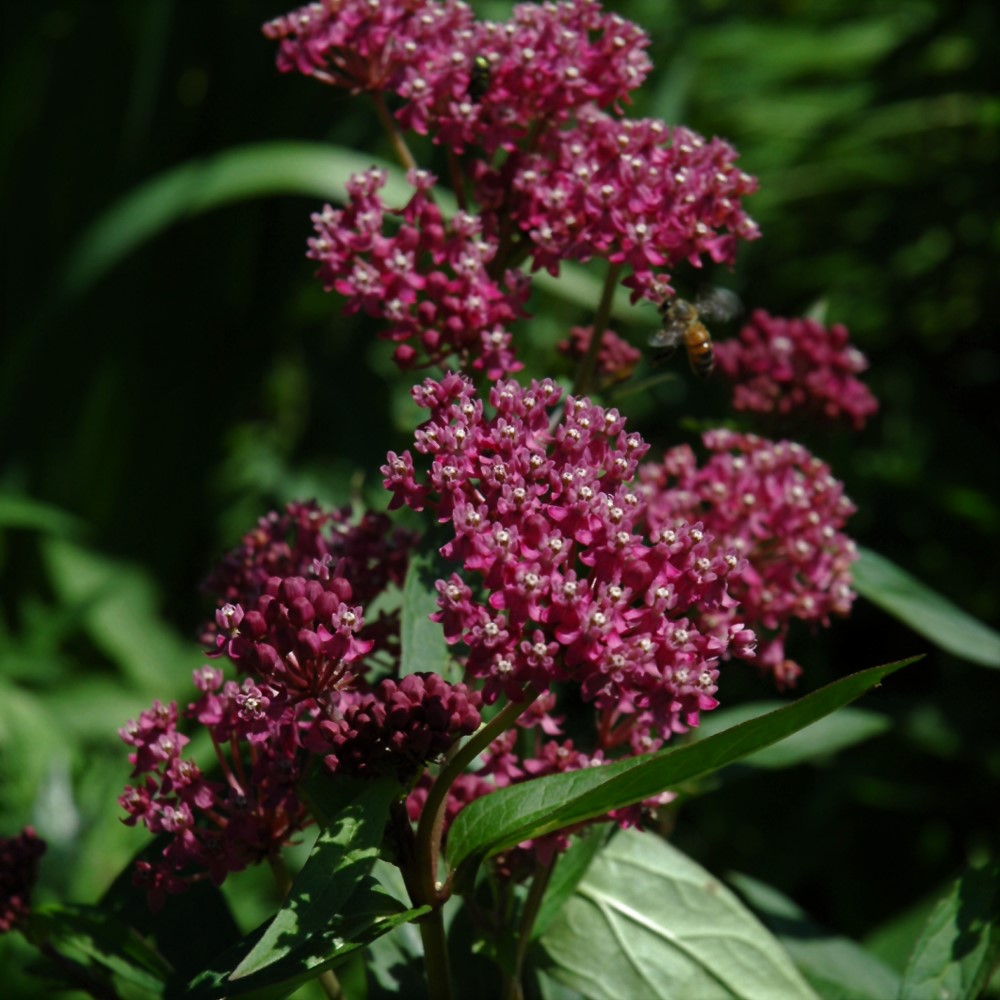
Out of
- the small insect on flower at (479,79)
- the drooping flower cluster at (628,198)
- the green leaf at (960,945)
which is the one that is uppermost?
the small insect on flower at (479,79)

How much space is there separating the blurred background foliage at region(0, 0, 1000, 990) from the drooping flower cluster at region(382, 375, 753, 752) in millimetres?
561

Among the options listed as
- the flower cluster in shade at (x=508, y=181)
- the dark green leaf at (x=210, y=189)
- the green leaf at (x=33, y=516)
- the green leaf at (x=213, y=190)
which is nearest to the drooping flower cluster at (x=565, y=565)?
the flower cluster in shade at (x=508, y=181)

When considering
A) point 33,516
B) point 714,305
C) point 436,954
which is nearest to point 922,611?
point 714,305

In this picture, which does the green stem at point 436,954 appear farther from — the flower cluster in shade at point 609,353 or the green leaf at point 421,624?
the flower cluster in shade at point 609,353

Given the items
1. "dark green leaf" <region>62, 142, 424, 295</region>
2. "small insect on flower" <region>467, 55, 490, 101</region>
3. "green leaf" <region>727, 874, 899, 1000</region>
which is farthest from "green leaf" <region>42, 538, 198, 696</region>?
"small insect on flower" <region>467, 55, 490, 101</region>

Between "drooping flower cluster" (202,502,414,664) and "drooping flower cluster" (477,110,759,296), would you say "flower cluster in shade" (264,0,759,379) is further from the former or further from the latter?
"drooping flower cluster" (202,502,414,664)

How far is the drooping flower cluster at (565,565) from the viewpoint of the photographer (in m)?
1.22

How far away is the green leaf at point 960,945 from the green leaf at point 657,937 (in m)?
0.16

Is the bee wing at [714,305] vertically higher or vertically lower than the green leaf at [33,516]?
higher

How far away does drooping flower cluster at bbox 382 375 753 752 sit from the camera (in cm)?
122

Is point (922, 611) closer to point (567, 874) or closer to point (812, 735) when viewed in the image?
point (812, 735)

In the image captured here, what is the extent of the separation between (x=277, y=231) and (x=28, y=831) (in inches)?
156

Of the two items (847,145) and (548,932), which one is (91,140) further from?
(548,932)

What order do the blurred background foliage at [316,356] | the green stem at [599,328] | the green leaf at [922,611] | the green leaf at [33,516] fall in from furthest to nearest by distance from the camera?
the green leaf at [33,516] < the blurred background foliage at [316,356] < the green leaf at [922,611] < the green stem at [599,328]
